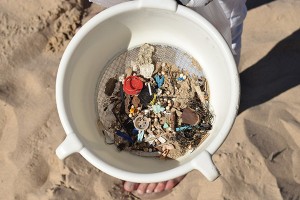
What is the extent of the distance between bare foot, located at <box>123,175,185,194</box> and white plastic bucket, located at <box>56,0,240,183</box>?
485 millimetres

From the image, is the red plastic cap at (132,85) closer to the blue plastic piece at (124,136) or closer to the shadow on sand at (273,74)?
the blue plastic piece at (124,136)

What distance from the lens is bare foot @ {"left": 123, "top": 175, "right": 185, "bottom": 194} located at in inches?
63.6

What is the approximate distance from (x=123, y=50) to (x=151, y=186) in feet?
1.97

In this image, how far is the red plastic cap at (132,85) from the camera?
115 cm

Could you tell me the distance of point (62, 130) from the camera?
1.73 metres

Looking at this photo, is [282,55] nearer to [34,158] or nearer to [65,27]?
[65,27]

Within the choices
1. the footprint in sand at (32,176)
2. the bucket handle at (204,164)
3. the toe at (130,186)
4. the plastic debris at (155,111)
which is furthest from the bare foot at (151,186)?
the bucket handle at (204,164)

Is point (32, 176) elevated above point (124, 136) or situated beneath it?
situated beneath

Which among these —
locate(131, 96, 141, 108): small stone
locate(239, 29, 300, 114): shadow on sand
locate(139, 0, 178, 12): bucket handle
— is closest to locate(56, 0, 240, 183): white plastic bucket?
locate(139, 0, 178, 12): bucket handle

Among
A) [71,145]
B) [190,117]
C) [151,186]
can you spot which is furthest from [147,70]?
[151,186]

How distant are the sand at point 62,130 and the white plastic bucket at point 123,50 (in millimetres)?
546

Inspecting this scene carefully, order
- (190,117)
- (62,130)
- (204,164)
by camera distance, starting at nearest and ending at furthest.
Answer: (204,164)
(190,117)
(62,130)

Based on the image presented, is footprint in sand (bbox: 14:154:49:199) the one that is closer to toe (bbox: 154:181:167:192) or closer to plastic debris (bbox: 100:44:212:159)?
toe (bbox: 154:181:167:192)

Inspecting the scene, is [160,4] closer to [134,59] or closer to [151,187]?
[134,59]
